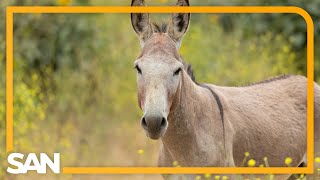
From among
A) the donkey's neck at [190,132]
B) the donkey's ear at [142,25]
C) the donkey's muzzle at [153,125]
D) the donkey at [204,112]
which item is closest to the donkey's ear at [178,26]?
the donkey at [204,112]

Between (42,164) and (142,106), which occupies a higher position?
(142,106)

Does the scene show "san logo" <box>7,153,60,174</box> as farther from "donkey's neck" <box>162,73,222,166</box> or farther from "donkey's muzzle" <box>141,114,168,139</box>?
"donkey's muzzle" <box>141,114,168,139</box>

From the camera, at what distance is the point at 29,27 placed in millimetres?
12570

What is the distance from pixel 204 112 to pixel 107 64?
556 cm

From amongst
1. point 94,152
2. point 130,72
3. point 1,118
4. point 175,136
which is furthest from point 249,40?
point 175,136

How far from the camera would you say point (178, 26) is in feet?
22.8

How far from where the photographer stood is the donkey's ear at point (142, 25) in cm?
692

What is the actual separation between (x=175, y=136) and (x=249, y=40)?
623 centimetres

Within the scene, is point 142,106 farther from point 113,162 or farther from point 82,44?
point 82,44

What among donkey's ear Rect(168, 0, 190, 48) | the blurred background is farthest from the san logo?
the blurred background

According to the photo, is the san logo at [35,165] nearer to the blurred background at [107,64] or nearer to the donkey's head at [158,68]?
the donkey's head at [158,68]

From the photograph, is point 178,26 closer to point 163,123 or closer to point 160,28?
point 160,28

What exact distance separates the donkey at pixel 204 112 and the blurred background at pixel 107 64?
2780 millimetres

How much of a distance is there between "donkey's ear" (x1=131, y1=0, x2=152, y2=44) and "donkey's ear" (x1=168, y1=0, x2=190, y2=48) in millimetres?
170
